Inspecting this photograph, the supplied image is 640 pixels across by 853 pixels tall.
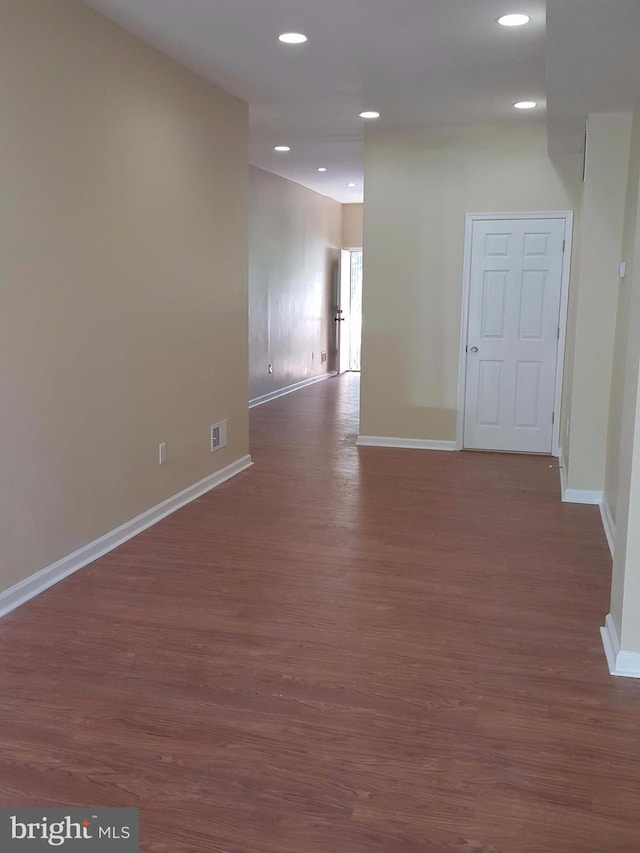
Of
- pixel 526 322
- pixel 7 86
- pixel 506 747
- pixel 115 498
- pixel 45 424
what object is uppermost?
pixel 7 86

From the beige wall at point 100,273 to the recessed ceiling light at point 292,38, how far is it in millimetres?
760

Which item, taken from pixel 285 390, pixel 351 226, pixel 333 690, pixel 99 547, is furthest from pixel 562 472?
pixel 351 226

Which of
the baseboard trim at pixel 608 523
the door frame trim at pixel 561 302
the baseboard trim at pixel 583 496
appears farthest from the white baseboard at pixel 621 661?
the door frame trim at pixel 561 302

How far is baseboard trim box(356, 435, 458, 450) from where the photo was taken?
671 cm

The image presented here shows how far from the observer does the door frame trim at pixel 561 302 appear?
20.4ft

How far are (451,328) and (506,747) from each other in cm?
458

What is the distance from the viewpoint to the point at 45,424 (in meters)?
3.50

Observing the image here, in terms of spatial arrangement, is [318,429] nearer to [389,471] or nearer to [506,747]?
[389,471]

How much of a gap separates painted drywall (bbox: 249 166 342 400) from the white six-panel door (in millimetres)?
2940

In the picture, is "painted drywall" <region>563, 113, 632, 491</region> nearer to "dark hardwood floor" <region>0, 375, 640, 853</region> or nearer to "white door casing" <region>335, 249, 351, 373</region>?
"dark hardwood floor" <region>0, 375, 640, 853</region>

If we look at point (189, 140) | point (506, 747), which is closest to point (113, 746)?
point (506, 747)

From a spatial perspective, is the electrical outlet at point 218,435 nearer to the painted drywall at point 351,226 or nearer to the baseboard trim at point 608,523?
the baseboard trim at point 608,523

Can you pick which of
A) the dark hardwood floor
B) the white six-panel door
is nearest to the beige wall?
the dark hardwood floor

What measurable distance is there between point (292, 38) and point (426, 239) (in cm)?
267
